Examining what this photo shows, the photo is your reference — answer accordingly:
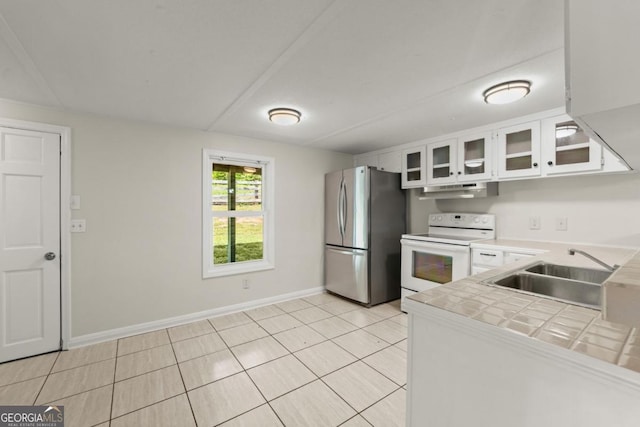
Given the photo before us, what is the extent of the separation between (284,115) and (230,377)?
2.20 meters

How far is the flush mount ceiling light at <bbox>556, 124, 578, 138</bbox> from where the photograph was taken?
7.46 ft

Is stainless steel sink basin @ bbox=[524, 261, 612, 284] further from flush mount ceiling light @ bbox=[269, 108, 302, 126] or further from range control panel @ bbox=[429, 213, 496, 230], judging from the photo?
flush mount ceiling light @ bbox=[269, 108, 302, 126]

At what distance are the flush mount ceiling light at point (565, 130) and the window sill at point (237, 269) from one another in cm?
331

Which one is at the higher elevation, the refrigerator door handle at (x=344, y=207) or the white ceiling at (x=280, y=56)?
the white ceiling at (x=280, y=56)

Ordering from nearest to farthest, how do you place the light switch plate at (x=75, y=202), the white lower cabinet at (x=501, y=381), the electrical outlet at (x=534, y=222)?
the white lower cabinet at (x=501, y=381) → the light switch plate at (x=75, y=202) → the electrical outlet at (x=534, y=222)

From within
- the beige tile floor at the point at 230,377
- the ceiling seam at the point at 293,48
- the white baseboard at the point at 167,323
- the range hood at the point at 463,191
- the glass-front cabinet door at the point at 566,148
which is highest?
the ceiling seam at the point at 293,48

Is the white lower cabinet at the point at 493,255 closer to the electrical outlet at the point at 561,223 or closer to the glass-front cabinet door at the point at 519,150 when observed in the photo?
the electrical outlet at the point at 561,223

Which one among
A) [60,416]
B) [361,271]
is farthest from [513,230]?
[60,416]

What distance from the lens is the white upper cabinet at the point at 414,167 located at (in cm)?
334

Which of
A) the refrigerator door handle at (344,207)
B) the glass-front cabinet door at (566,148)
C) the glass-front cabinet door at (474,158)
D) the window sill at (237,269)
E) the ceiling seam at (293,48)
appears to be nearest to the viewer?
the ceiling seam at (293,48)

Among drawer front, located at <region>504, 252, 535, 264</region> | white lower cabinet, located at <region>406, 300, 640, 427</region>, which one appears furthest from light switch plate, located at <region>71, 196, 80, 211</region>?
drawer front, located at <region>504, 252, 535, 264</region>

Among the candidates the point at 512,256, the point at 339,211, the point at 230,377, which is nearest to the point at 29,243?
the point at 230,377

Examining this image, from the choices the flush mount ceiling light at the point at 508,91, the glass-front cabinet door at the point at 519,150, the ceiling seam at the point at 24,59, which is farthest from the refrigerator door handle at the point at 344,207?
the ceiling seam at the point at 24,59

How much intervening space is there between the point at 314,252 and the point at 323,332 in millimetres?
1397
